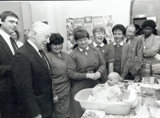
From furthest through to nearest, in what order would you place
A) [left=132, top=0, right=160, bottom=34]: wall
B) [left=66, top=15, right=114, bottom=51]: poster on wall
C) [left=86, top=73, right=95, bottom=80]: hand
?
[left=66, top=15, right=114, bottom=51]: poster on wall → [left=132, top=0, right=160, bottom=34]: wall → [left=86, top=73, right=95, bottom=80]: hand

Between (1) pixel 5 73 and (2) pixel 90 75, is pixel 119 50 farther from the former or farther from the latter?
(1) pixel 5 73

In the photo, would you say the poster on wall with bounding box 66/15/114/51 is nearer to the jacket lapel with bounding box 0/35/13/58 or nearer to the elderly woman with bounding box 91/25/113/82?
the elderly woman with bounding box 91/25/113/82

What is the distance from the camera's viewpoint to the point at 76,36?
152 centimetres

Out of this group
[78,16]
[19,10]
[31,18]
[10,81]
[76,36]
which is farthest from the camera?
[78,16]

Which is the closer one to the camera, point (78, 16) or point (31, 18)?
point (31, 18)

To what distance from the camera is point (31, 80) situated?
3.41ft

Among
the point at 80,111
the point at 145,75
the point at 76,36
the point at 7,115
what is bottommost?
the point at 80,111

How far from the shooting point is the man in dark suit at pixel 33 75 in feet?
3.29

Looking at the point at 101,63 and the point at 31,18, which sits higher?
the point at 31,18

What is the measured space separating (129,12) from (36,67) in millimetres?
1928

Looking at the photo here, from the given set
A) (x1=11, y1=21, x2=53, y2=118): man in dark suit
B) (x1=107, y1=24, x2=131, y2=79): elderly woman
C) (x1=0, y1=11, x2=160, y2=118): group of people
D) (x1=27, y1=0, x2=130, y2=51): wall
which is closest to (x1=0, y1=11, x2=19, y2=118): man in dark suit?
(x1=0, y1=11, x2=160, y2=118): group of people

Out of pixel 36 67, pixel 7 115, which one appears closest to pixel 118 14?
pixel 36 67

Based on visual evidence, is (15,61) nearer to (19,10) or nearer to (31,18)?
(19,10)

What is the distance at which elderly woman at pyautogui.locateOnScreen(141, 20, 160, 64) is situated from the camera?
6.06ft
